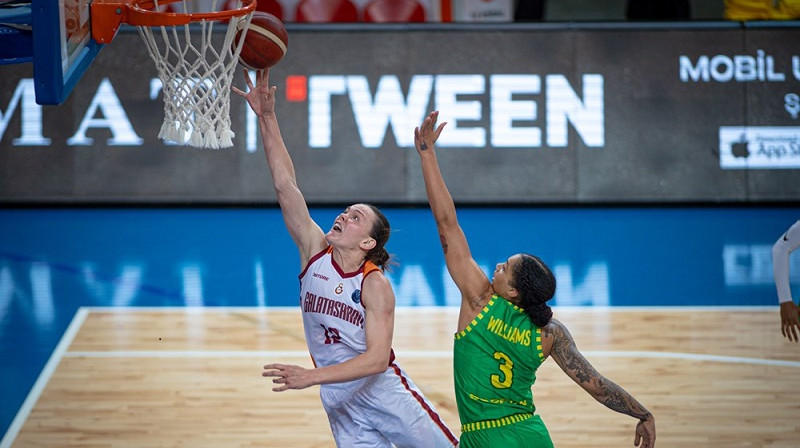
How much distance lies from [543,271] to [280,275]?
254 inches

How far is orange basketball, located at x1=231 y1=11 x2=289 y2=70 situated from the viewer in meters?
5.89

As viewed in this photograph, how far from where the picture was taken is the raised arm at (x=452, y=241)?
185 inches

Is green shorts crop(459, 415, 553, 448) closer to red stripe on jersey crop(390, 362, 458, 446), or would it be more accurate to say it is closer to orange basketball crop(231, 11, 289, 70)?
red stripe on jersey crop(390, 362, 458, 446)

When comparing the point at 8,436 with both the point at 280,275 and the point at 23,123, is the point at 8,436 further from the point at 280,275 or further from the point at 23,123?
the point at 23,123

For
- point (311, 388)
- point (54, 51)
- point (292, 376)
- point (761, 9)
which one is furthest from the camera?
point (761, 9)

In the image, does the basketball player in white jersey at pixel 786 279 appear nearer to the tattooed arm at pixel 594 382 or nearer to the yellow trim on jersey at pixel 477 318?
the tattooed arm at pixel 594 382

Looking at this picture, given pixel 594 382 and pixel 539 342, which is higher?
pixel 539 342

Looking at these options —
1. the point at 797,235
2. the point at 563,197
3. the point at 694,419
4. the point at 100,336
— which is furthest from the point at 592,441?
the point at 563,197

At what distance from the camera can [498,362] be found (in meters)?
4.61

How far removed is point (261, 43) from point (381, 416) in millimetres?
2149

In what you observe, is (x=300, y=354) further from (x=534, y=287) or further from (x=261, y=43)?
(x=534, y=287)

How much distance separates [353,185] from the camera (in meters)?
13.6

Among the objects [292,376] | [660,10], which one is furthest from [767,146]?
[292,376]

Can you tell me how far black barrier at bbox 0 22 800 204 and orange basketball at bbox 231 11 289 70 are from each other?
297 inches
